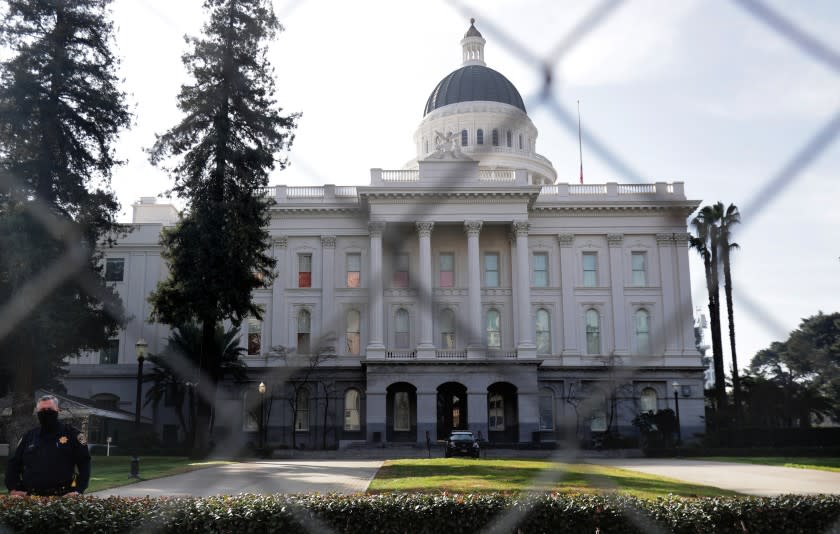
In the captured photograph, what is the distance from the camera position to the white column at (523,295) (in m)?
50.8

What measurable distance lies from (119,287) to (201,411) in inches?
422

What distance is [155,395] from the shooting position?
47.2 m

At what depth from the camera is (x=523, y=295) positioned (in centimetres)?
5153

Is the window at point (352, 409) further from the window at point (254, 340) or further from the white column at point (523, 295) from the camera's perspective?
the white column at point (523, 295)

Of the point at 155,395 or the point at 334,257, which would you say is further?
the point at 334,257

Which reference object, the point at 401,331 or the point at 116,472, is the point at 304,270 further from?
the point at 116,472

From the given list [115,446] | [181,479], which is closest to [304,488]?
[181,479]

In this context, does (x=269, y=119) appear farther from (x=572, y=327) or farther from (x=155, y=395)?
(x=572, y=327)

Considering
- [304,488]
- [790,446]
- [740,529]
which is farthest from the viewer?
[790,446]

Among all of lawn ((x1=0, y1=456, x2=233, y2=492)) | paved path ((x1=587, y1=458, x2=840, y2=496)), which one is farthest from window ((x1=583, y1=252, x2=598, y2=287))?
lawn ((x1=0, y1=456, x2=233, y2=492))

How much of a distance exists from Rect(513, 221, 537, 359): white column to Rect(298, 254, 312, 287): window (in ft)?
43.6

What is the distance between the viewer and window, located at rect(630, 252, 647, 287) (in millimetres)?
54625

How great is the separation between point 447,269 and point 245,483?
33994 millimetres

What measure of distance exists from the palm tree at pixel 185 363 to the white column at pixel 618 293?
23.5m
